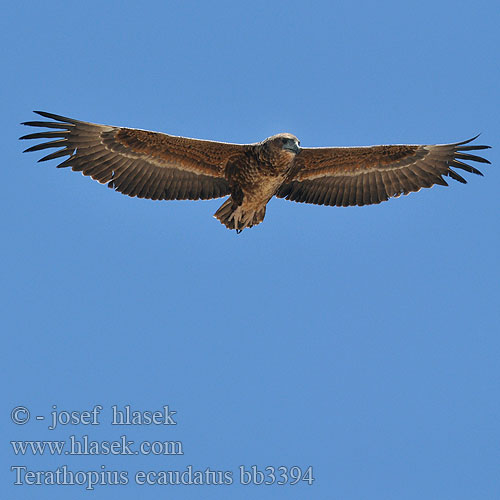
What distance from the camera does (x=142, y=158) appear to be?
14672 millimetres

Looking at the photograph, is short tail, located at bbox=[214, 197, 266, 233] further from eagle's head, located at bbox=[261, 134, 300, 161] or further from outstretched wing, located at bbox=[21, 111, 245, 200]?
eagle's head, located at bbox=[261, 134, 300, 161]

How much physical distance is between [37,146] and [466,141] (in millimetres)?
7642

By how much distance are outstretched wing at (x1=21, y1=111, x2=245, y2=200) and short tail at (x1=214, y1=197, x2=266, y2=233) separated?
0.99 feet

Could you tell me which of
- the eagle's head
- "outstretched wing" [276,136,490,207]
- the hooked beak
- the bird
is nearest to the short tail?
the bird

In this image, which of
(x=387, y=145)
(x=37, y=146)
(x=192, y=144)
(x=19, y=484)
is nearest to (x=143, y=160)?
(x=192, y=144)

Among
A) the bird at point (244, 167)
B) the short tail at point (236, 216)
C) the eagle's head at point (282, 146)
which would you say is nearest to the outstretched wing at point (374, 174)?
the bird at point (244, 167)

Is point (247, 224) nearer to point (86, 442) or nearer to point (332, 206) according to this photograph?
point (332, 206)

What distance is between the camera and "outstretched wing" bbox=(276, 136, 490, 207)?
15.5 metres

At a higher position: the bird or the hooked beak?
the bird

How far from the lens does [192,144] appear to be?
14453 millimetres

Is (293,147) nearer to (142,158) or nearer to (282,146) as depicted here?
(282,146)

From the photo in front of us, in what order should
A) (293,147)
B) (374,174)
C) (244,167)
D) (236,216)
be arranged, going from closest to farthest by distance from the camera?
(293,147), (244,167), (236,216), (374,174)

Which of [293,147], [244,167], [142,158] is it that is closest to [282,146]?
[293,147]

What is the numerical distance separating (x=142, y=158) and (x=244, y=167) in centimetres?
181
